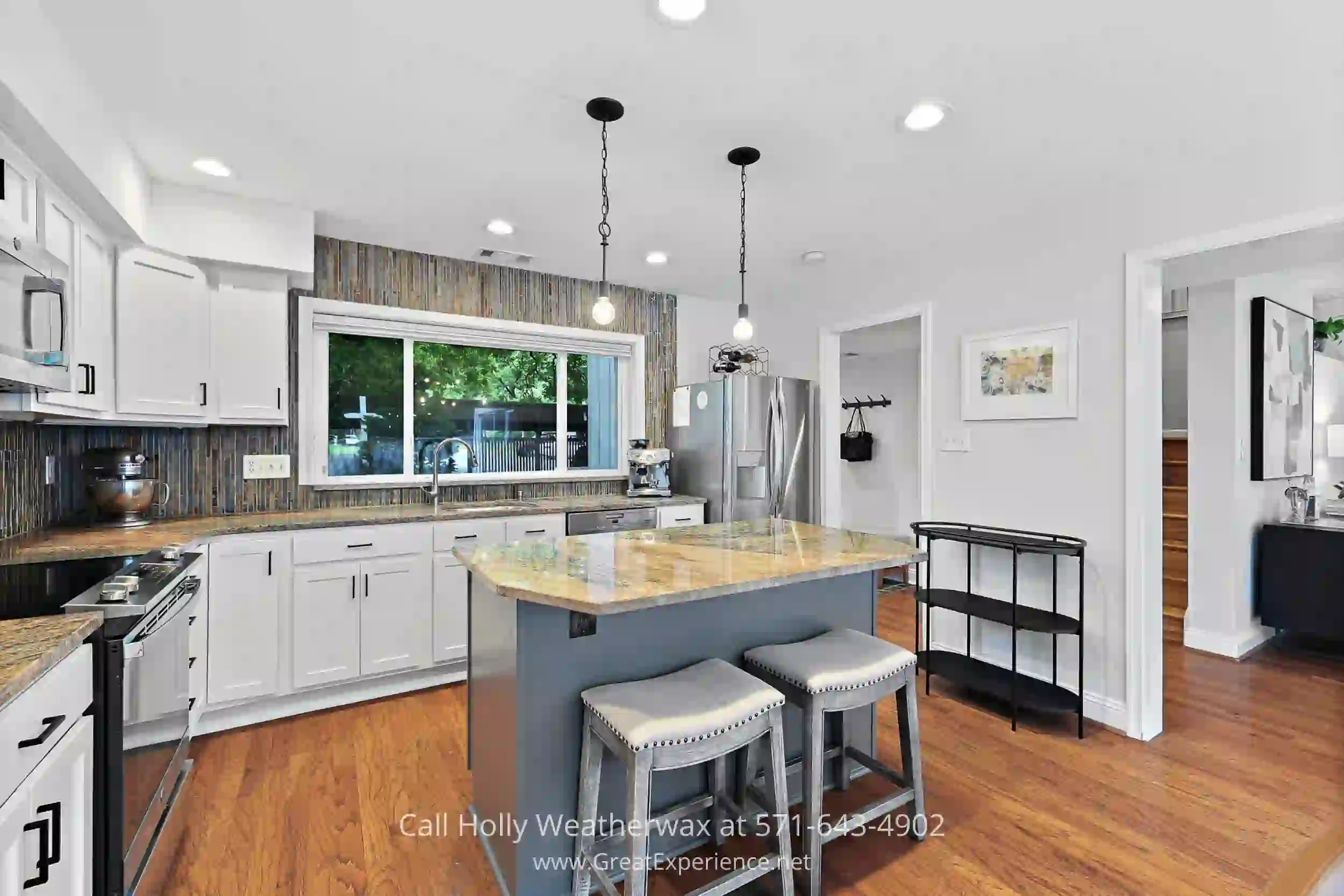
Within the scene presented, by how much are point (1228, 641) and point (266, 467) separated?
5.61m

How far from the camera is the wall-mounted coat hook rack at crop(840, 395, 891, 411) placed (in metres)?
6.09

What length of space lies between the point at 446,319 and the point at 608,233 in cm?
121

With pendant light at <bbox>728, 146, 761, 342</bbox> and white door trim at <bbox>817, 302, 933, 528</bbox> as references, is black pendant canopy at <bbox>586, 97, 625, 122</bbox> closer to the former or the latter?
pendant light at <bbox>728, 146, 761, 342</bbox>

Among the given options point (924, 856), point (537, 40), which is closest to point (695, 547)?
point (924, 856)

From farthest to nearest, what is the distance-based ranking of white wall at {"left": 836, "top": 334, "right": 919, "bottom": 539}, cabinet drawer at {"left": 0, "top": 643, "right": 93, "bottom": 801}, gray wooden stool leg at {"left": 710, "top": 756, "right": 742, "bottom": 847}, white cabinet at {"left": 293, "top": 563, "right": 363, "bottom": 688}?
white wall at {"left": 836, "top": 334, "right": 919, "bottom": 539}
white cabinet at {"left": 293, "top": 563, "right": 363, "bottom": 688}
gray wooden stool leg at {"left": 710, "top": 756, "right": 742, "bottom": 847}
cabinet drawer at {"left": 0, "top": 643, "right": 93, "bottom": 801}

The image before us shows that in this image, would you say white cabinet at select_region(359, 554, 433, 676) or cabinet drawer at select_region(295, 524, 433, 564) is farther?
white cabinet at select_region(359, 554, 433, 676)

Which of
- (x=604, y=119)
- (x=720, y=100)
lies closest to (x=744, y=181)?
(x=720, y=100)

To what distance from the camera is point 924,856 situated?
1.90 m

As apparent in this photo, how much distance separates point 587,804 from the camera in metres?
1.61

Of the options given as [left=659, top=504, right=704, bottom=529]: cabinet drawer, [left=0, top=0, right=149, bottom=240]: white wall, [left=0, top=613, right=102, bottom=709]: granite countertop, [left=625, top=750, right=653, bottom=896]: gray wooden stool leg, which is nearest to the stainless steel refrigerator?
[left=659, top=504, right=704, bottom=529]: cabinet drawer

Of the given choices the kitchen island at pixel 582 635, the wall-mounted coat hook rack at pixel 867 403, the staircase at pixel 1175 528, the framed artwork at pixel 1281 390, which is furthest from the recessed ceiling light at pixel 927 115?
the wall-mounted coat hook rack at pixel 867 403

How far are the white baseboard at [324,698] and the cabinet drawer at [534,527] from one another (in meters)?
0.73

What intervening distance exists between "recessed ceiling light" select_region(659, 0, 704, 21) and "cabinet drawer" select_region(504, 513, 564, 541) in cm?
242

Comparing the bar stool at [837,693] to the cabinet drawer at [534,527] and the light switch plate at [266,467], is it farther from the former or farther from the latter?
the light switch plate at [266,467]
